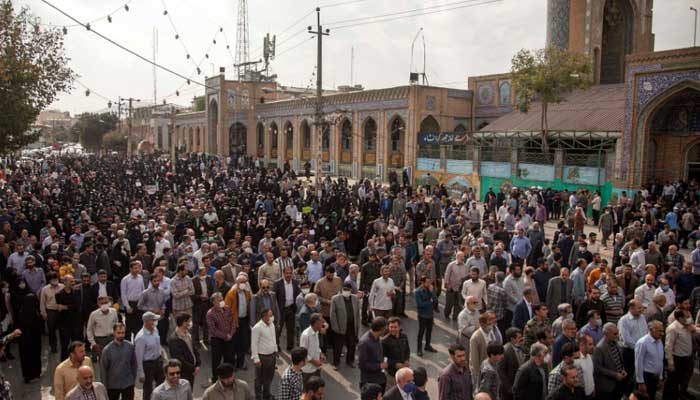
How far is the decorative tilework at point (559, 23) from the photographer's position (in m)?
32.1

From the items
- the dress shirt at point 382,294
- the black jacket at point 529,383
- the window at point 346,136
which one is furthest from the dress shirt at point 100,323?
the window at point 346,136

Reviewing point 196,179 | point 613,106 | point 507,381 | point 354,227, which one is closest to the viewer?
point 507,381

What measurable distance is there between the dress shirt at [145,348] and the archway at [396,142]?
95.2 feet

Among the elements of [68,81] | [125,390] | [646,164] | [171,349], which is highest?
[68,81]

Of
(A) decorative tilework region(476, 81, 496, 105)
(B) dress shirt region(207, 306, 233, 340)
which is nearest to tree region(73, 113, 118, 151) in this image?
(A) decorative tilework region(476, 81, 496, 105)

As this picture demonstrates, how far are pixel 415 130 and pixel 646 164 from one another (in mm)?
13175

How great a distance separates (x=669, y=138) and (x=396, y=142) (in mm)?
16407

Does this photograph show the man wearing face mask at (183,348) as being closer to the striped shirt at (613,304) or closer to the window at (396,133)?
the striped shirt at (613,304)

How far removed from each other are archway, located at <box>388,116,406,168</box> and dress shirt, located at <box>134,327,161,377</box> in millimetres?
29006

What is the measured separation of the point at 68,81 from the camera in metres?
18.0

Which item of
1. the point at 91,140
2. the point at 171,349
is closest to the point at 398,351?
the point at 171,349

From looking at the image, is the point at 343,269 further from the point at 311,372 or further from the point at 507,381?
the point at 507,381

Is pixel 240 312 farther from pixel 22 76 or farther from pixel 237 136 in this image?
pixel 237 136

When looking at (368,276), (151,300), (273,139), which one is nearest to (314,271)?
(368,276)
